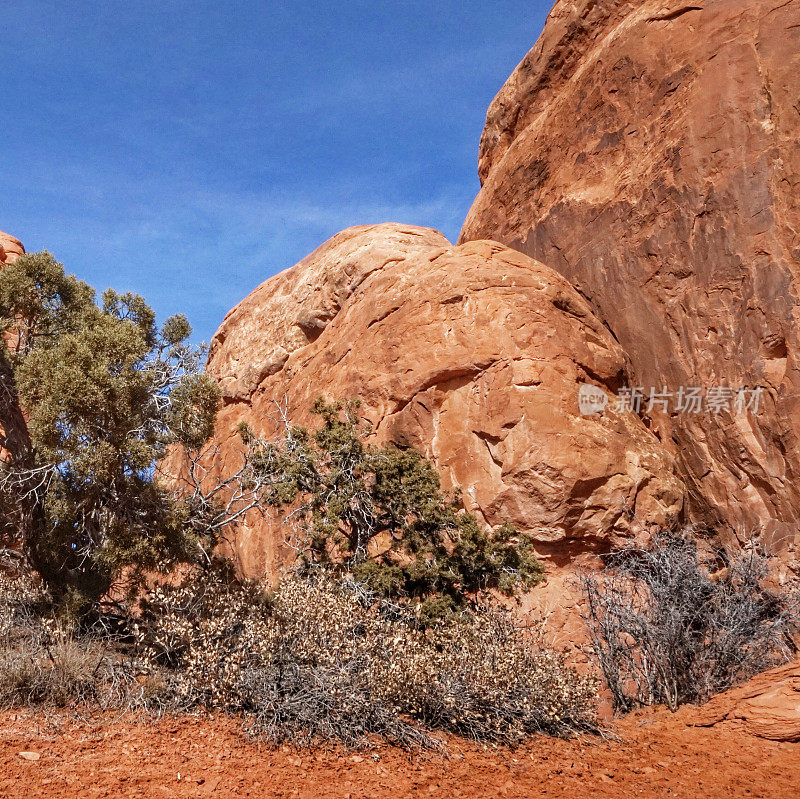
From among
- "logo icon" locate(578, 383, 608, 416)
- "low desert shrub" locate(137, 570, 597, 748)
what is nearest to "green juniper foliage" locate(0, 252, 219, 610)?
"low desert shrub" locate(137, 570, 597, 748)

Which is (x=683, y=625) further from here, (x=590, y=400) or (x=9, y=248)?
(x=9, y=248)

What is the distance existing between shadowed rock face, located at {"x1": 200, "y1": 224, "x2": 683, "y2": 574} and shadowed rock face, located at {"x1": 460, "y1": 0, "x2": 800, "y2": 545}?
76 cm

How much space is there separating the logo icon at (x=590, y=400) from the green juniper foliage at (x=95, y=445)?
218 inches

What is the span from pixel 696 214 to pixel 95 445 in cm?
936

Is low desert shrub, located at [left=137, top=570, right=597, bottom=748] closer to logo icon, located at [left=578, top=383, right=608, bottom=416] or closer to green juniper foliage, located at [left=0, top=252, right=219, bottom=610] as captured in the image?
green juniper foliage, located at [left=0, top=252, right=219, bottom=610]

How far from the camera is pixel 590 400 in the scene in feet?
35.9

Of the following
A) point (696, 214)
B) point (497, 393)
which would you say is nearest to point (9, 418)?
point (497, 393)

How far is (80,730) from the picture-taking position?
6.61 m

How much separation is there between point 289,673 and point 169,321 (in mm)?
6770

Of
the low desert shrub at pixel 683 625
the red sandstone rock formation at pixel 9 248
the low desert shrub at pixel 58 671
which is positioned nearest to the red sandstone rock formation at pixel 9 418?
the low desert shrub at pixel 58 671

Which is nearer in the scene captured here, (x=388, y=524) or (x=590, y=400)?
(x=388, y=524)

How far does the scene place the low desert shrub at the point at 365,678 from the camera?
6531 mm

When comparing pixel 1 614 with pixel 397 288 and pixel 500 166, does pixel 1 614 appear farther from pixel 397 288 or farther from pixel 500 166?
pixel 500 166

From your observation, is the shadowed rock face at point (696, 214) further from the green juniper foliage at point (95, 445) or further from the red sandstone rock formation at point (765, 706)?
the green juniper foliage at point (95, 445)
